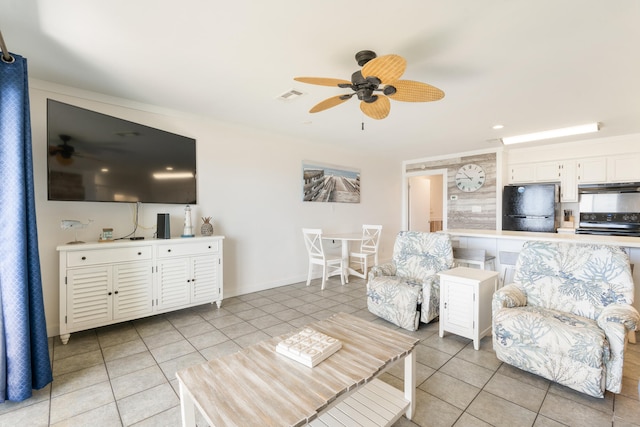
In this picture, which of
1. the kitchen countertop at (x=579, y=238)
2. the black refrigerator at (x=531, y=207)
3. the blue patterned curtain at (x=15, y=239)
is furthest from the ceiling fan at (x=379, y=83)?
the black refrigerator at (x=531, y=207)

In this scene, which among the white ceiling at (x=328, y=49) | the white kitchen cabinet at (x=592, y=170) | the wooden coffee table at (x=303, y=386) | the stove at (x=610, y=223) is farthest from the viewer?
the white kitchen cabinet at (x=592, y=170)

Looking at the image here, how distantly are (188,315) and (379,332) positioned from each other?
241 cm

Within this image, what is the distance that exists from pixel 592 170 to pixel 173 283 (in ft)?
20.5

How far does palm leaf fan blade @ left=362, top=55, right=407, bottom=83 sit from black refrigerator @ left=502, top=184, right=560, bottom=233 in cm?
433

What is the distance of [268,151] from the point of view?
4285 mm

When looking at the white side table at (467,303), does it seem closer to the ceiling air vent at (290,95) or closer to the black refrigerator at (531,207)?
the ceiling air vent at (290,95)

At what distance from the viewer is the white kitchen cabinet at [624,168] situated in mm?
4195

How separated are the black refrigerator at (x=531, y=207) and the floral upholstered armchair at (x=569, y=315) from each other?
2.92m

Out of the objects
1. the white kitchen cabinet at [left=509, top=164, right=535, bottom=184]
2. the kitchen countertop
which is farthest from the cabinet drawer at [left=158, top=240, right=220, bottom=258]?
the white kitchen cabinet at [left=509, top=164, right=535, bottom=184]

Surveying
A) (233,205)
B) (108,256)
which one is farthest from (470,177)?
(108,256)

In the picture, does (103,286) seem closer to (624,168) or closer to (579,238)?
(579,238)

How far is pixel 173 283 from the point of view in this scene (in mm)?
3053

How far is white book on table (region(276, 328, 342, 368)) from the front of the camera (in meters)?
1.48

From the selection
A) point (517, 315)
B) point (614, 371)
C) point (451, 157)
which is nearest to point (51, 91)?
point (517, 315)
